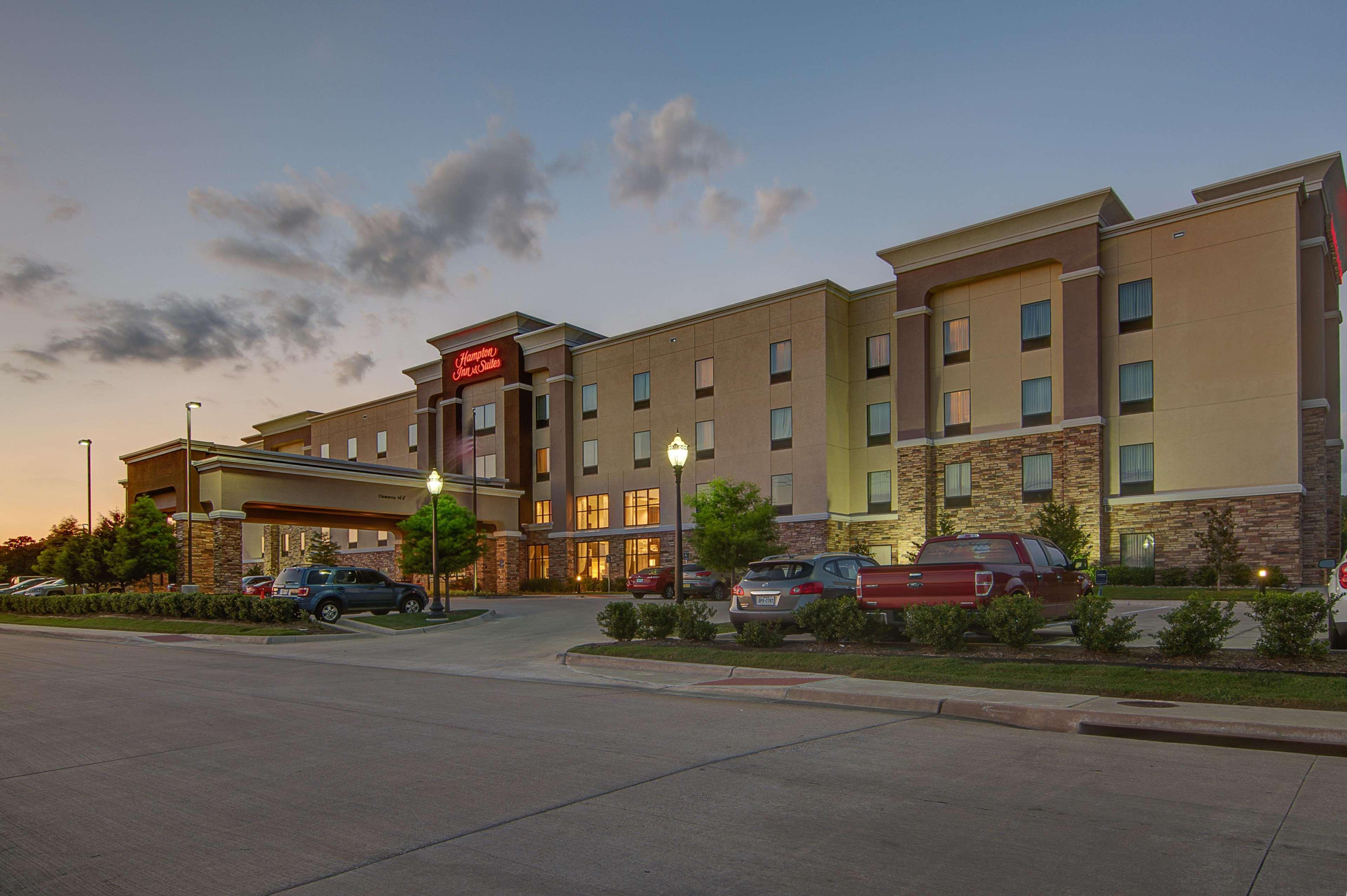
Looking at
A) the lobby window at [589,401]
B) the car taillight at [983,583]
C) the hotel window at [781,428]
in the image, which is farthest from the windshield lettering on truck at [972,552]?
the lobby window at [589,401]

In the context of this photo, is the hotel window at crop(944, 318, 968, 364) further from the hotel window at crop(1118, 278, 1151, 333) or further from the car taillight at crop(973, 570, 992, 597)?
the car taillight at crop(973, 570, 992, 597)

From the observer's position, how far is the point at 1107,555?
36.8 meters

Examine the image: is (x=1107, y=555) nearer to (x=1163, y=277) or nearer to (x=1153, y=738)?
(x=1163, y=277)

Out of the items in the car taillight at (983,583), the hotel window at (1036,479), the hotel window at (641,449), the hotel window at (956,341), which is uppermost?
the hotel window at (956,341)

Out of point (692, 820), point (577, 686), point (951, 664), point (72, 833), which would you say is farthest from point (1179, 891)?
point (577, 686)

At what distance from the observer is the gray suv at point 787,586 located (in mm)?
17469

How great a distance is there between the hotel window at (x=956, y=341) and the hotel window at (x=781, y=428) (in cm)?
812

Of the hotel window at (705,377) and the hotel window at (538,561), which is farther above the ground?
the hotel window at (705,377)

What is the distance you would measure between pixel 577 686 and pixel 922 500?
103 feet

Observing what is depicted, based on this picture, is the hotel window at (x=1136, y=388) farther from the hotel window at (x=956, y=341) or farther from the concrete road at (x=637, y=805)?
the concrete road at (x=637, y=805)

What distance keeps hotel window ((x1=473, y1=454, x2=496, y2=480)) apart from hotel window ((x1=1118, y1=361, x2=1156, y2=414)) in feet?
124

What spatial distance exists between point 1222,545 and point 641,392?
3039cm

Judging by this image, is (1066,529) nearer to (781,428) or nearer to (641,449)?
(781,428)

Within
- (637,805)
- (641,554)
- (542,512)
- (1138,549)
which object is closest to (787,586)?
(637,805)
